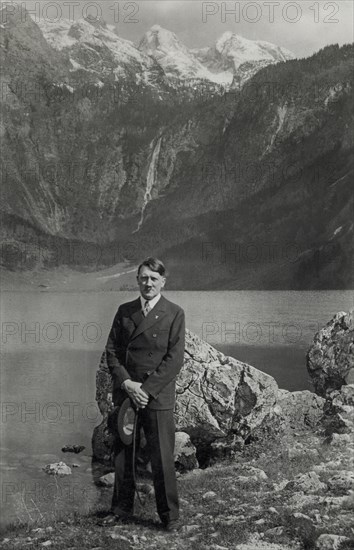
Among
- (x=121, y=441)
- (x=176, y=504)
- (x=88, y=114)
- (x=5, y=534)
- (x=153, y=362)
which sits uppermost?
(x=88, y=114)

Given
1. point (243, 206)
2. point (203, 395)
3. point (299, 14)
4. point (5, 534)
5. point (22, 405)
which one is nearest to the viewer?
point (5, 534)

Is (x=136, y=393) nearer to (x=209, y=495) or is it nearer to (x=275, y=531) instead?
(x=275, y=531)

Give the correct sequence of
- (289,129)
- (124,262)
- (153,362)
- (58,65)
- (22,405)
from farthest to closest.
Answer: (289,129), (58,65), (124,262), (22,405), (153,362)

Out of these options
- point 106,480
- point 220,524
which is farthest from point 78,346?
point 220,524

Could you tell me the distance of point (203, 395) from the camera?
26.4 feet

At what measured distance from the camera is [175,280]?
1351cm

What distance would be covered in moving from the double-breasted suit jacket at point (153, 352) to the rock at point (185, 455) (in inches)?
137

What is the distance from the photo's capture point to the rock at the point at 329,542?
391cm

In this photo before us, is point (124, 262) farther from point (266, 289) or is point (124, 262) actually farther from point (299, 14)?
point (299, 14)

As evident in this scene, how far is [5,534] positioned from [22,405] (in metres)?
7.50

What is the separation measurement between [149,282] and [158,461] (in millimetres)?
1325

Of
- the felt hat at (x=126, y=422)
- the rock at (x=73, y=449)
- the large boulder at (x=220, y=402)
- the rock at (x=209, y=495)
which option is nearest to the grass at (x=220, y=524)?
the rock at (x=209, y=495)

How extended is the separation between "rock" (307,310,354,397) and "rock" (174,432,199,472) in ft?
15.8

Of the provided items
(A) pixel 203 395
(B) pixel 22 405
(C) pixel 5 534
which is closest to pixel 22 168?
(B) pixel 22 405
